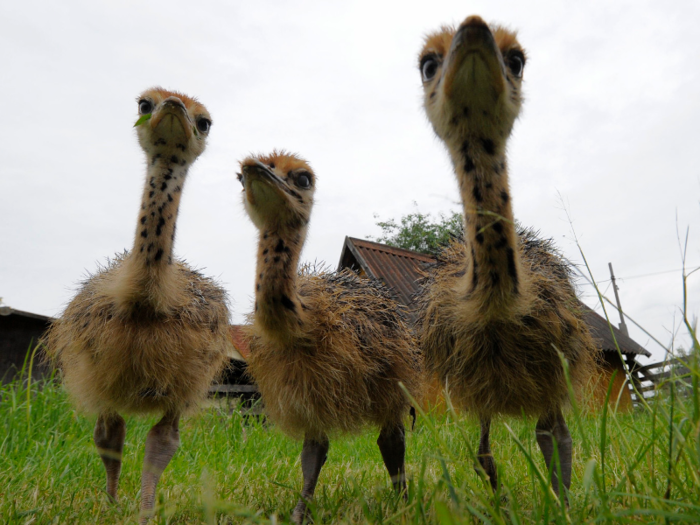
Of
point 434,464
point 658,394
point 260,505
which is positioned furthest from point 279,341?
point 434,464

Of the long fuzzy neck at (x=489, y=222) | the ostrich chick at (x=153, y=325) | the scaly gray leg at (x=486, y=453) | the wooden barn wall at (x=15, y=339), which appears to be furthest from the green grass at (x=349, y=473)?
the wooden barn wall at (x=15, y=339)

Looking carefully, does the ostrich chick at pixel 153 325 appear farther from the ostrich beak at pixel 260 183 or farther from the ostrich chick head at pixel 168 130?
the ostrich beak at pixel 260 183

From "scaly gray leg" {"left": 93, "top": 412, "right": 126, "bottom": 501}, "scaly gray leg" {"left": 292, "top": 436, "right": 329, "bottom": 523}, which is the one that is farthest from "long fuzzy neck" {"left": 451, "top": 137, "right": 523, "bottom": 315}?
Answer: "scaly gray leg" {"left": 93, "top": 412, "right": 126, "bottom": 501}

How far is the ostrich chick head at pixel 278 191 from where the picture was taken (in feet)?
10.6

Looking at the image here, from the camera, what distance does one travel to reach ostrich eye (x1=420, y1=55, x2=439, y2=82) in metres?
2.87

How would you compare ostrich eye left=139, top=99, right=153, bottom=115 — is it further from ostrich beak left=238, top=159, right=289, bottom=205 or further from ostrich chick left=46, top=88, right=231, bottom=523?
ostrich beak left=238, top=159, right=289, bottom=205

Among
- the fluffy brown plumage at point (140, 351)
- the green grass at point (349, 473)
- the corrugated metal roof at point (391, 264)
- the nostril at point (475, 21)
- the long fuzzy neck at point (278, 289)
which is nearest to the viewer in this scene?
the green grass at point (349, 473)

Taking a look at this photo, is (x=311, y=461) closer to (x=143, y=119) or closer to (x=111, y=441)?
(x=111, y=441)

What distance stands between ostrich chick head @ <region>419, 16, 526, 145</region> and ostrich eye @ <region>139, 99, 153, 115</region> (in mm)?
1973

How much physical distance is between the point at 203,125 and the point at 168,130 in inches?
19.0

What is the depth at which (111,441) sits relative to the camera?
3.99m

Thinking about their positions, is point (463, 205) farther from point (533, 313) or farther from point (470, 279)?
point (533, 313)

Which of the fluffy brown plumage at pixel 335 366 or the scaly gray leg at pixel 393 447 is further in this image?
the scaly gray leg at pixel 393 447

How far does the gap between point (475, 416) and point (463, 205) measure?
157 cm
